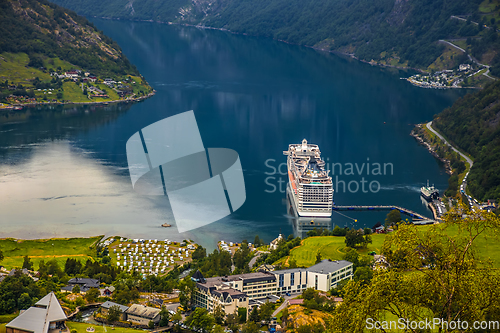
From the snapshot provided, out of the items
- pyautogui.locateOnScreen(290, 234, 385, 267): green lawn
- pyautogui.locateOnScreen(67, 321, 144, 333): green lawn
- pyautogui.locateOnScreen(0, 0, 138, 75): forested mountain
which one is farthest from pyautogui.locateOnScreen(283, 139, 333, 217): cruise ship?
pyautogui.locateOnScreen(0, 0, 138, 75): forested mountain

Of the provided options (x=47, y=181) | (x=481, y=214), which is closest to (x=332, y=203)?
(x=47, y=181)

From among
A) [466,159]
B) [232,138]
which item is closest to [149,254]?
[232,138]

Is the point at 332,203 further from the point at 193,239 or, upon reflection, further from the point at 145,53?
the point at 145,53

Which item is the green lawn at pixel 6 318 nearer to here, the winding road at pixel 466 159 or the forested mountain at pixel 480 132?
Answer: the winding road at pixel 466 159

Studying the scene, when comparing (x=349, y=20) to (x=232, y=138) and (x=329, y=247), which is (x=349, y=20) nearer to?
(x=232, y=138)

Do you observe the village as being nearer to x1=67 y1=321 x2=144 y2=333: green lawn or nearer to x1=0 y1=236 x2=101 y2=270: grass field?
x1=0 y1=236 x2=101 y2=270: grass field

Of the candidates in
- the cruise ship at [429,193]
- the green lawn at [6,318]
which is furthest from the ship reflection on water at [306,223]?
the green lawn at [6,318]
